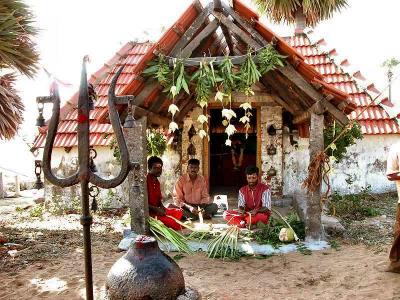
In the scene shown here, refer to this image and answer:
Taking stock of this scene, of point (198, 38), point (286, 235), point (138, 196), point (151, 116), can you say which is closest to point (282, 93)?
point (198, 38)

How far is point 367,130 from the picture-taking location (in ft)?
33.4

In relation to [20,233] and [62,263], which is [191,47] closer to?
[62,263]

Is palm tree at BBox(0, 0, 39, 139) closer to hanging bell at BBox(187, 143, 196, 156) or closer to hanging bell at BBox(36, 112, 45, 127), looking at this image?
hanging bell at BBox(36, 112, 45, 127)

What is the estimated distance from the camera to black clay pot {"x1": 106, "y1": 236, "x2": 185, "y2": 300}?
2.49 meters

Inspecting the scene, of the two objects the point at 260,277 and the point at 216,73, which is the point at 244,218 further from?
the point at 216,73

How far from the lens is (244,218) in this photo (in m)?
6.88

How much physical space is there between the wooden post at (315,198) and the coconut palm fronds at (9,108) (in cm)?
488

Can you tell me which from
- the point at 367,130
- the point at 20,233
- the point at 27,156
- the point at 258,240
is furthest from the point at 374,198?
the point at 27,156

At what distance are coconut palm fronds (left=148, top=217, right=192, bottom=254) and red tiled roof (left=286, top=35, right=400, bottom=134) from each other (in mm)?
6086

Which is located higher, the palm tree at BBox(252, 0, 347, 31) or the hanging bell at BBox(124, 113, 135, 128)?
the palm tree at BBox(252, 0, 347, 31)

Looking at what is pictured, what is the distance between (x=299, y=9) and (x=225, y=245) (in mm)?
9090

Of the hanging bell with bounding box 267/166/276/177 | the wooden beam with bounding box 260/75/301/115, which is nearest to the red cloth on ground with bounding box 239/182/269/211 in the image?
the wooden beam with bounding box 260/75/301/115

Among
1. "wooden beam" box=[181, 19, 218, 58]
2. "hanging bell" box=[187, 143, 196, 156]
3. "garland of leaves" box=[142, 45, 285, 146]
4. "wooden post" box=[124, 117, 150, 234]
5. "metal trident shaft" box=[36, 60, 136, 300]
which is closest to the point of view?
"metal trident shaft" box=[36, 60, 136, 300]

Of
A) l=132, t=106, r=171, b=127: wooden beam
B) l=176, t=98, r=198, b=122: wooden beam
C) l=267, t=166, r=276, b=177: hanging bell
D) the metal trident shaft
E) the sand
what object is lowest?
the sand
